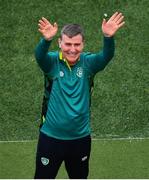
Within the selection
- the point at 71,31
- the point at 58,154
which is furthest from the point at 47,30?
the point at 58,154

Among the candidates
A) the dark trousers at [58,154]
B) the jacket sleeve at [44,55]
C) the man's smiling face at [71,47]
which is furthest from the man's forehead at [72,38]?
the dark trousers at [58,154]

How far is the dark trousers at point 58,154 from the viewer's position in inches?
174

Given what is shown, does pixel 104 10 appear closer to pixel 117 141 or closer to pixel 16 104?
pixel 16 104

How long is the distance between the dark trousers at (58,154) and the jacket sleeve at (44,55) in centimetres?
55

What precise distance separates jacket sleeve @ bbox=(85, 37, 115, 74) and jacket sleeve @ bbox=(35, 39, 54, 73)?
0.31m

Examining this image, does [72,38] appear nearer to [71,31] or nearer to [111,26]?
[71,31]

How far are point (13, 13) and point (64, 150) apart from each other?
538cm

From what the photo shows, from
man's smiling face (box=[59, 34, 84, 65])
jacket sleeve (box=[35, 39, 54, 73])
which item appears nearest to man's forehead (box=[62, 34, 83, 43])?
man's smiling face (box=[59, 34, 84, 65])

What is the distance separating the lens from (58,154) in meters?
4.42

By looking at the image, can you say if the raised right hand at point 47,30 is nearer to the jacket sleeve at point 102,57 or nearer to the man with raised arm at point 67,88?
the man with raised arm at point 67,88

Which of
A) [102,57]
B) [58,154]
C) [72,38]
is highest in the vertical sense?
[72,38]

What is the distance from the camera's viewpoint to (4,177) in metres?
5.86

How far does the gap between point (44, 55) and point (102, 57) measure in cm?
45

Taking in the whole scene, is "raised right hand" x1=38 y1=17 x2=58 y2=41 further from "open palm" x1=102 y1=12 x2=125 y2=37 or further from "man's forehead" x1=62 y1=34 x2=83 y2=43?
"open palm" x1=102 y1=12 x2=125 y2=37
